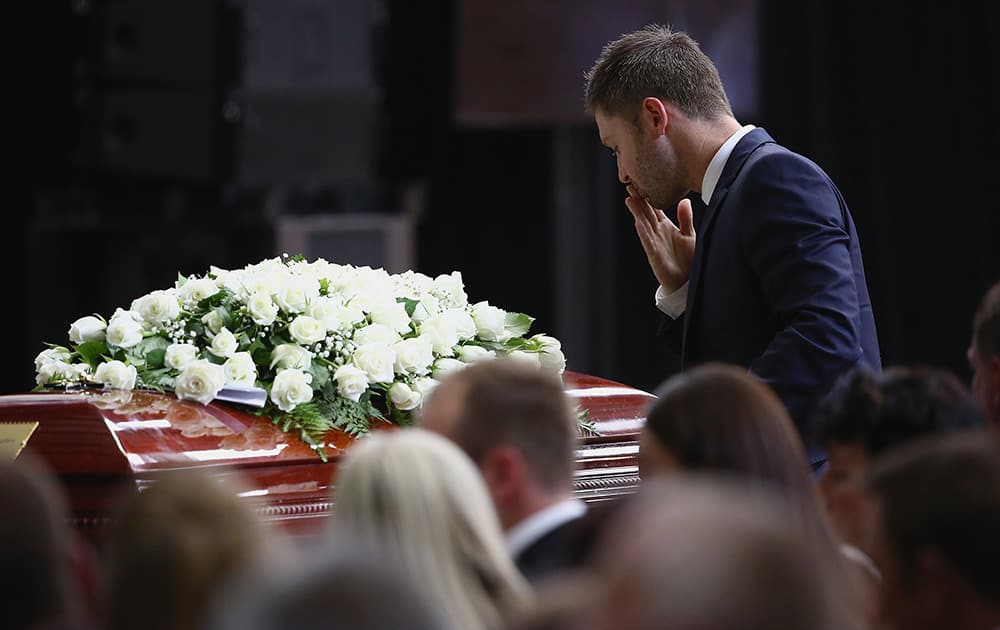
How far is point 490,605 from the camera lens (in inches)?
60.9

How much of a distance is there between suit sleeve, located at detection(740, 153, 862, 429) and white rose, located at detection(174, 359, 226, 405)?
101 centimetres

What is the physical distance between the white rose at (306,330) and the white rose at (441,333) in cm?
23

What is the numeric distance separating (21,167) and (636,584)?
570cm

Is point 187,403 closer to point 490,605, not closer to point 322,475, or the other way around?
point 322,475

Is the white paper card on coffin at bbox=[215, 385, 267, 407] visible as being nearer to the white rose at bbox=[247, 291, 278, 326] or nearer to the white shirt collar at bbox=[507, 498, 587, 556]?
the white rose at bbox=[247, 291, 278, 326]

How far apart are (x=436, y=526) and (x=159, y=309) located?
1.55m

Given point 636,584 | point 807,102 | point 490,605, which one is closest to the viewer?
point 636,584

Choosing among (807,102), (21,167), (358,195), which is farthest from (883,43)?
(21,167)

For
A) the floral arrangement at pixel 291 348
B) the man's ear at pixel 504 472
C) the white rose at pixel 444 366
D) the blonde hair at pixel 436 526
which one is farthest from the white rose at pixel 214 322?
the blonde hair at pixel 436 526

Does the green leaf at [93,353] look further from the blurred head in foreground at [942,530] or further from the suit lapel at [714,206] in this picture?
the blurred head in foreground at [942,530]

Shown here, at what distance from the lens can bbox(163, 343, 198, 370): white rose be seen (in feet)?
9.36

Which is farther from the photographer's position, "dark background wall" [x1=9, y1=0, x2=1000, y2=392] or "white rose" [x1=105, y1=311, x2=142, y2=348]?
"dark background wall" [x1=9, y1=0, x2=1000, y2=392]

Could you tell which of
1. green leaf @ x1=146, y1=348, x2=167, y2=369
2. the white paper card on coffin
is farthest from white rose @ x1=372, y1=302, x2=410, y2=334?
green leaf @ x1=146, y1=348, x2=167, y2=369

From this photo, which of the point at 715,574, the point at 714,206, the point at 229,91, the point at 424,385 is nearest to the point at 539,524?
the point at 715,574
